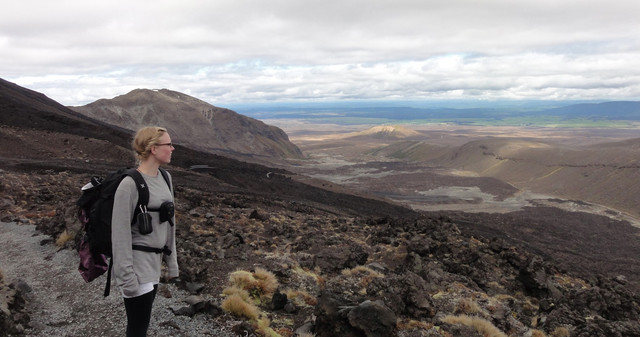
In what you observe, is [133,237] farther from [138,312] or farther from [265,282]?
[265,282]

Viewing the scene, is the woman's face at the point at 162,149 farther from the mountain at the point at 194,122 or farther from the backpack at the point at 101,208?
the mountain at the point at 194,122

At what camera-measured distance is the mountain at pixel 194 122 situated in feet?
311

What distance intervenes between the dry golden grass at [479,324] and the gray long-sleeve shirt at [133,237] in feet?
20.7

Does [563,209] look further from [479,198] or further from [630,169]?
[630,169]

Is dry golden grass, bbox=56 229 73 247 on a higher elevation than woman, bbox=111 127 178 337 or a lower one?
lower

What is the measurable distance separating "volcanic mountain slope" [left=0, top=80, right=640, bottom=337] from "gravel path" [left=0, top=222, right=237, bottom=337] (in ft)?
0.31

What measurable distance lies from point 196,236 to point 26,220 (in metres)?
5.02

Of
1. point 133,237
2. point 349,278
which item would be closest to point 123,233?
point 133,237

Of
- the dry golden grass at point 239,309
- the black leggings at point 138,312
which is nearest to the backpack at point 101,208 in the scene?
the black leggings at point 138,312

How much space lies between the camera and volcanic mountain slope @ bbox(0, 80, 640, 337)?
6.61 metres

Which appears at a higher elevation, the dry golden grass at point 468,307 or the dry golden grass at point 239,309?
the dry golden grass at point 239,309

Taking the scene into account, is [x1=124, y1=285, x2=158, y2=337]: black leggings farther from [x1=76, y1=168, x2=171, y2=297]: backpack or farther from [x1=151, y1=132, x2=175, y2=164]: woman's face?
[x1=151, y1=132, x2=175, y2=164]: woman's face

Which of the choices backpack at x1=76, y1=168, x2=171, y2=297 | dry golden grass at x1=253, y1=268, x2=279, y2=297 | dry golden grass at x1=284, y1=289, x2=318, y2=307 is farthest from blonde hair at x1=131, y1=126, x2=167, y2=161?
dry golden grass at x1=284, y1=289, x2=318, y2=307

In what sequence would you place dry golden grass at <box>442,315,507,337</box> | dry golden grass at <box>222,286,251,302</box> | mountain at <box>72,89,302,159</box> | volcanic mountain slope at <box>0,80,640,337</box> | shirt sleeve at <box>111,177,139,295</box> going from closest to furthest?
shirt sleeve at <box>111,177,139,295</box>, volcanic mountain slope at <box>0,80,640,337</box>, dry golden grass at <box>222,286,251,302</box>, dry golden grass at <box>442,315,507,337</box>, mountain at <box>72,89,302,159</box>
